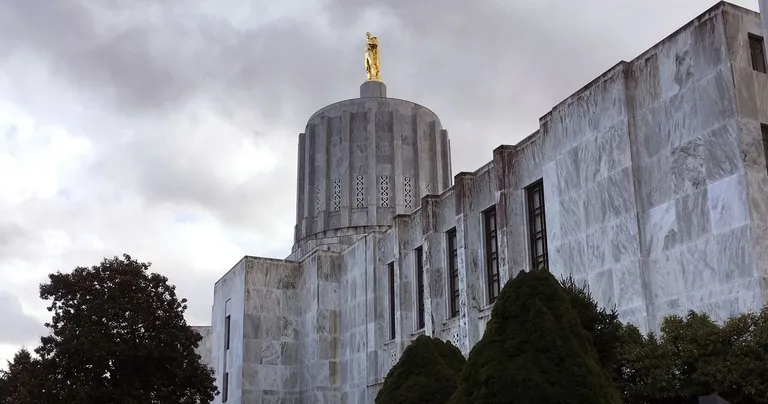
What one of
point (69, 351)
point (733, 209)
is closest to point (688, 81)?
point (733, 209)

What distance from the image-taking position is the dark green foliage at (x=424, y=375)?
1858 cm

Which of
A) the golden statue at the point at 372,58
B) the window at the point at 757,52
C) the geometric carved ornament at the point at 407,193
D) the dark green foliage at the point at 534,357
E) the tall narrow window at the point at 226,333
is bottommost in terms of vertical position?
the dark green foliage at the point at 534,357

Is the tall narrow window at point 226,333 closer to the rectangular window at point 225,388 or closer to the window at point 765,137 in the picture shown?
the rectangular window at point 225,388

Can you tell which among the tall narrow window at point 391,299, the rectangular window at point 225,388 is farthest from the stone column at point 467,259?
the rectangular window at point 225,388

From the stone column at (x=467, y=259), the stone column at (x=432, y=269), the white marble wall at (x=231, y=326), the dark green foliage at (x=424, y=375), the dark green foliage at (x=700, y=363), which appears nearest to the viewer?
the dark green foliage at (x=700, y=363)

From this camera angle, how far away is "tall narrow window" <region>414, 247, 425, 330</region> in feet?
115

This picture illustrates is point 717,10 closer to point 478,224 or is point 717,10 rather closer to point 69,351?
point 478,224

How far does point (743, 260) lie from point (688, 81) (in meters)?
4.84

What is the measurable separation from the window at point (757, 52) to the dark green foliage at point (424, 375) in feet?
33.0

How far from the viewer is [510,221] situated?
1121 inches

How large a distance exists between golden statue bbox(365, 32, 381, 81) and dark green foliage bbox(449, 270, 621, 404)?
36306 mm

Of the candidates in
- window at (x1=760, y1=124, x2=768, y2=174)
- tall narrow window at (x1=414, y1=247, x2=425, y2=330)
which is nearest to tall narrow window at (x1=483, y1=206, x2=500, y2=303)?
tall narrow window at (x1=414, y1=247, x2=425, y2=330)

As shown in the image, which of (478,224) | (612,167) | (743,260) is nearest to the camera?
(743,260)

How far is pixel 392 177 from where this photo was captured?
149ft
